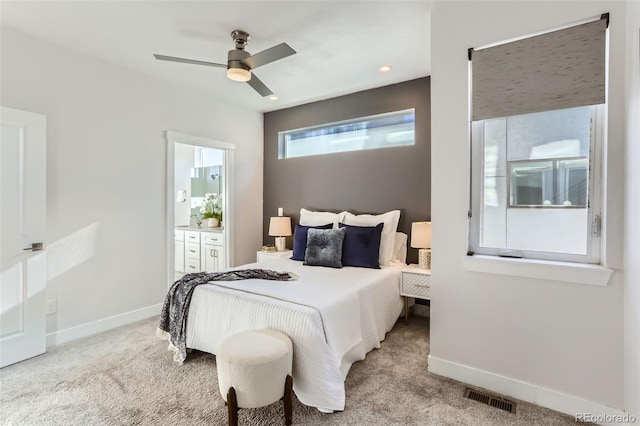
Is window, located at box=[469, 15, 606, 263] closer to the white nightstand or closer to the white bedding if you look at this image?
the white bedding

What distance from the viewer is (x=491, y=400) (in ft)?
6.59

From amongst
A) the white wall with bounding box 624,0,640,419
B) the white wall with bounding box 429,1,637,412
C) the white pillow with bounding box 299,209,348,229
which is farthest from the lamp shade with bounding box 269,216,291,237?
the white wall with bounding box 624,0,640,419

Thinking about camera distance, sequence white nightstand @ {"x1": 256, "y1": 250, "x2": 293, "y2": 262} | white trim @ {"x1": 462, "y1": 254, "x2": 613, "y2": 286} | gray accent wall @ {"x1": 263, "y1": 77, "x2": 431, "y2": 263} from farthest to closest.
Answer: white nightstand @ {"x1": 256, "y1": 250, "x2": 293, "y2": 262} → gray accent wall @ {"x1": 263, "y1": 77, "x2": 431, "y2": 263} → white trim @ {"x1": 462, "y1": 254, "x2": 613, "y2": 286}

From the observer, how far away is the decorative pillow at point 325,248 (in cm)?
331

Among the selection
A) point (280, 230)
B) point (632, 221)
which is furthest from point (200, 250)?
point (632, 221)

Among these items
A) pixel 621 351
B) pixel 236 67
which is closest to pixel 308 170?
pixel 236 67

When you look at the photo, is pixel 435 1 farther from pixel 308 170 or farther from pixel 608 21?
pixel 308 170

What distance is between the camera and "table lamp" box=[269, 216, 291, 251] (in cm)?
445

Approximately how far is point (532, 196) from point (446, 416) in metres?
1.54

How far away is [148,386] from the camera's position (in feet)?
7.13

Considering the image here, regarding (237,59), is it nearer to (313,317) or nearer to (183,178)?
(313,317)

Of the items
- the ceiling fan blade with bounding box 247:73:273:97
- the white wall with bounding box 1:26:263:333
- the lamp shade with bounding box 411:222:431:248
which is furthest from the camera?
the lamp shade with bounding box 411:222:431:248

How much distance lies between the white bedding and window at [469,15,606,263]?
1025 millimetres

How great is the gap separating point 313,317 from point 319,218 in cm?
219
